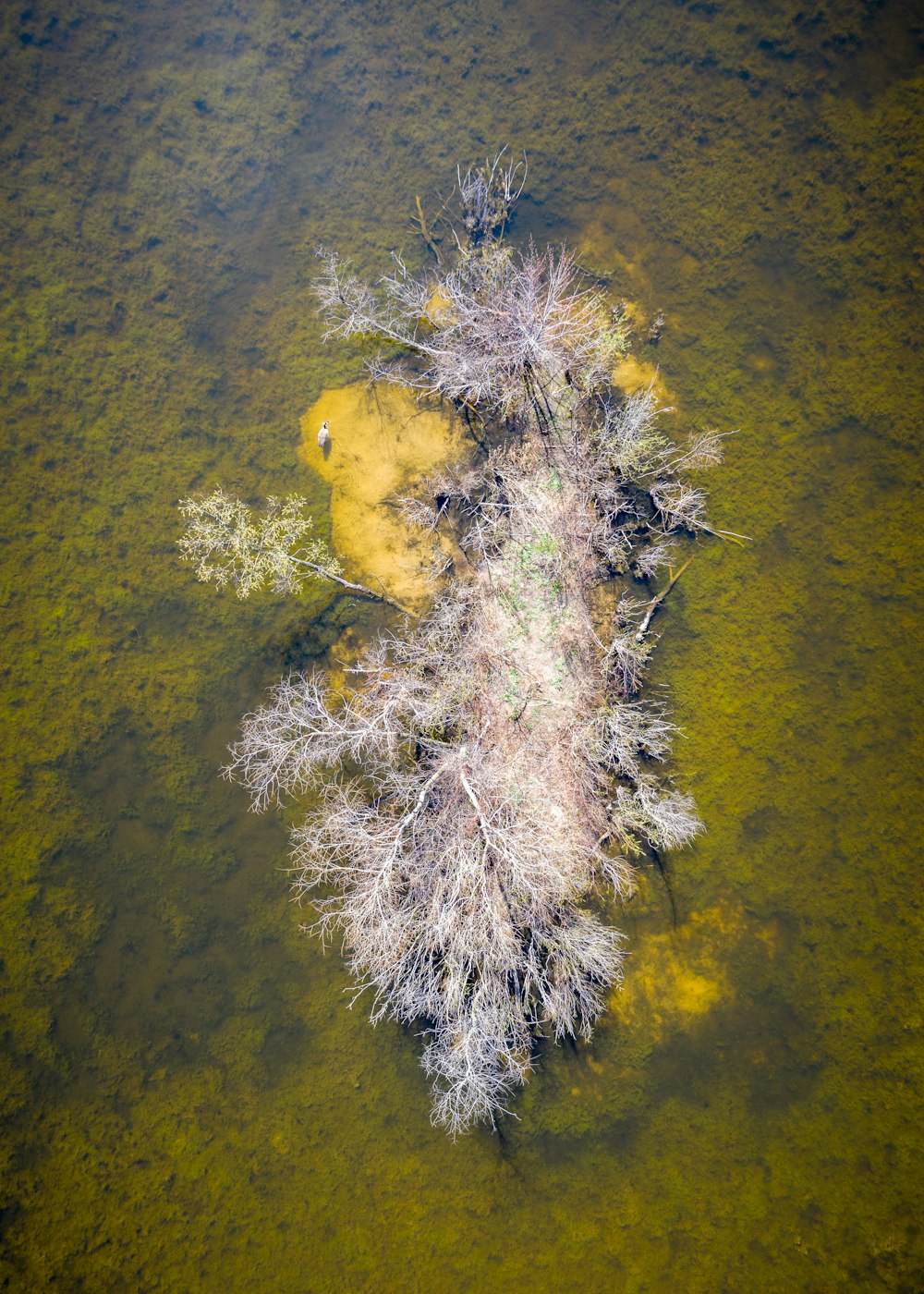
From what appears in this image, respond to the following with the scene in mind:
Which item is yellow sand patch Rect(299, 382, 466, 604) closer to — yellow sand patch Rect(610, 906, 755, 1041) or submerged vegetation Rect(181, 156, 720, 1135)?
submerged vegetation Rect(181, 156, 720, 1135)

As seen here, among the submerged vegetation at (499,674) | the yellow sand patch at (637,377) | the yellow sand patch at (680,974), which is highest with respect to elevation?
the yellow sand patch at (637,377)

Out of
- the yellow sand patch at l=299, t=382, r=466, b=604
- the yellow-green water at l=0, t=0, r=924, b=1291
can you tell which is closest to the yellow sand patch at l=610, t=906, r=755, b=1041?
the yellow-green water at l=0, t=0, r=924, b=1291

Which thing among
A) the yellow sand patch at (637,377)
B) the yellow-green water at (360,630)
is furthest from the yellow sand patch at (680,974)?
the yellow sand patch at (637,377)

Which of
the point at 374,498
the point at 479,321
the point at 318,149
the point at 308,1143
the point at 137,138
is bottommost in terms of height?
the point at 308,1143

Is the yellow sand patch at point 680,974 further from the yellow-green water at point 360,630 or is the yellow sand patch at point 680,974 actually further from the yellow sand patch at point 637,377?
the yellow sand patch at point 637,377

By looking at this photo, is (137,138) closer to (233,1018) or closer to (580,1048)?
(233,1018)

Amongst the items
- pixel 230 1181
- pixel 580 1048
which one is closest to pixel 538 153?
pixel 580 1048
